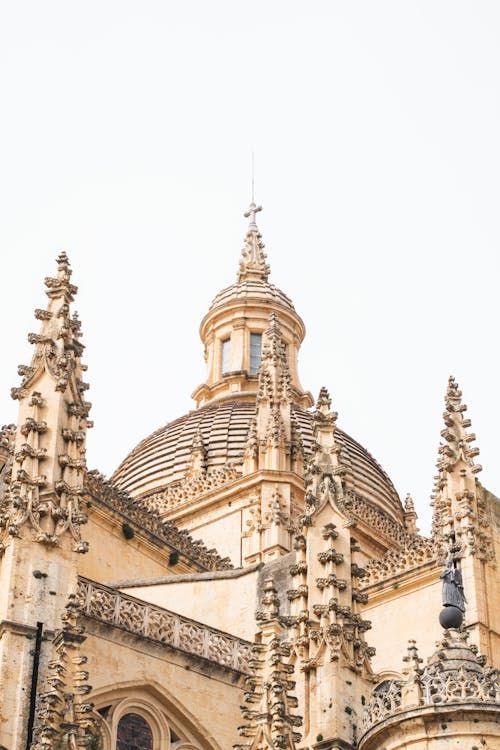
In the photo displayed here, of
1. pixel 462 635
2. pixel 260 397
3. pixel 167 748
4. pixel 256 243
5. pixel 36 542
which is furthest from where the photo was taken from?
pixel 256 243

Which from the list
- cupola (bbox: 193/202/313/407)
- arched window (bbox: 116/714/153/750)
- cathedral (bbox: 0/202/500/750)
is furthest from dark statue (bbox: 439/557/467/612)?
cupola (bbox: 193/202/313/407)

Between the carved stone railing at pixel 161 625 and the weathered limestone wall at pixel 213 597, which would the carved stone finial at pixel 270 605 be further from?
the weathered limestone wall at pixel 213 597

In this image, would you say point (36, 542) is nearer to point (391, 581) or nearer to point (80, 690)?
point (80, 690)

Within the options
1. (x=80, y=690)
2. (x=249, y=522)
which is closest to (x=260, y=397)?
(x=249, y=522)

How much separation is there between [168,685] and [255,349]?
28.1 meters

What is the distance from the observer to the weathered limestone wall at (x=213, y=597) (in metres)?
27.2

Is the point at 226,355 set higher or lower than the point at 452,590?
higher

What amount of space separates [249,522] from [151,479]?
8.16 meters

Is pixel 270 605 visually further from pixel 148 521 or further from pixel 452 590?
pixel 148 521

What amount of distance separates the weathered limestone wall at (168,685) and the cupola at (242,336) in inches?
979

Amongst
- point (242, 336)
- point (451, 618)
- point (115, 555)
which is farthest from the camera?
point (242, 336)

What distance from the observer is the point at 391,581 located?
29.9 meters

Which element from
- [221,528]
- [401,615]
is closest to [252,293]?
[221,528]

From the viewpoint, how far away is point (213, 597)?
91.2 feet
